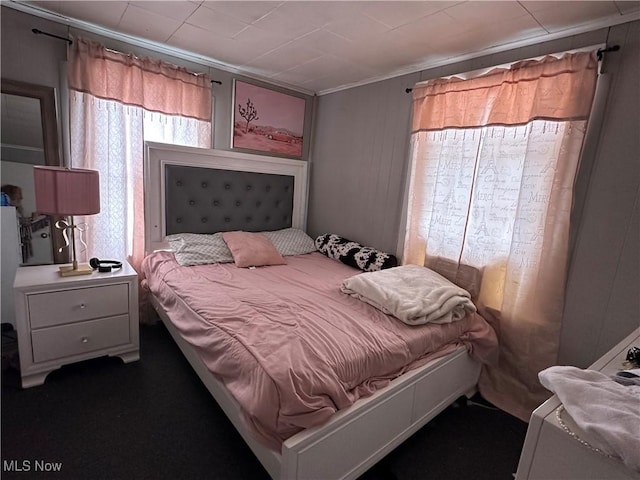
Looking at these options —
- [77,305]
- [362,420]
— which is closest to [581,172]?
[362,420]

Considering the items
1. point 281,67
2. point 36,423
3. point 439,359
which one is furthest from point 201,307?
point 281,67

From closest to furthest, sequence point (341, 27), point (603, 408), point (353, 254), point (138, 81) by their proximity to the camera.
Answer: point (603, 408) → point (341, 27) → point (138, 81) → point (353, 254)

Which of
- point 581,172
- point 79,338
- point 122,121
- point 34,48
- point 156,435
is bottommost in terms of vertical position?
point 156,435

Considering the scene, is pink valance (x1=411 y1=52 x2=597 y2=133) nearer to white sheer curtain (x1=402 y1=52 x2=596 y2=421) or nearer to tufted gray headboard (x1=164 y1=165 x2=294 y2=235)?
white sheer curtain (x1=402 y1=52 x2=596 y2=421)

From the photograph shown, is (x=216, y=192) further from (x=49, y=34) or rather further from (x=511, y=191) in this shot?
(x=511, y=191)

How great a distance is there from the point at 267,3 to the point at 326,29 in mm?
369

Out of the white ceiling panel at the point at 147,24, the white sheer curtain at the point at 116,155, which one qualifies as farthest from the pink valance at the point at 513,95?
the white sheer curtain at the point at 116,155

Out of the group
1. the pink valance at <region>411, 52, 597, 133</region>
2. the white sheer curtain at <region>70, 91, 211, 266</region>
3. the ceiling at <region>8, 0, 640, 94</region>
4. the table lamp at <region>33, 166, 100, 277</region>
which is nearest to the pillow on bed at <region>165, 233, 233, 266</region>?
the white sheer curtain at <region>70, 91, 211, 266</region>

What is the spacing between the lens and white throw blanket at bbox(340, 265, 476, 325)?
1.59 meters

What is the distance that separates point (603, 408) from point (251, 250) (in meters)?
2.09

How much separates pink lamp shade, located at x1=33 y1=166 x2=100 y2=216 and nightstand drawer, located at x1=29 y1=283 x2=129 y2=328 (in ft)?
1.48

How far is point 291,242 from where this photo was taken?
9.36 ft

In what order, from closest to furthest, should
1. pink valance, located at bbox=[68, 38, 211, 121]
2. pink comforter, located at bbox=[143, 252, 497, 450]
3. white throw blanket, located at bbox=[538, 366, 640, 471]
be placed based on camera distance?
white throw blanket, located at bbox=[538, 366, 640, 471]
pink comforter, located at bbox=[143, 252, 497, 450]
pink valance, located at bbox=[68, 38, 211, 121]

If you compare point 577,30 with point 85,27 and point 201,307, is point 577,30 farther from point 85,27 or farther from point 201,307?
point 85,27
